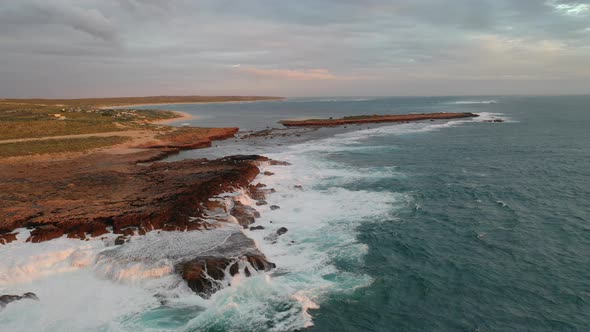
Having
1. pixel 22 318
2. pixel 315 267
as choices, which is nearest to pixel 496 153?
pixel 315 267

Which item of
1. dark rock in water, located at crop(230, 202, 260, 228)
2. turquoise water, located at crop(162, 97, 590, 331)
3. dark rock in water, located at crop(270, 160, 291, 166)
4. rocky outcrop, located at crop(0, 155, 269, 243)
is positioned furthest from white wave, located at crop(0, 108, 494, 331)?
dark rock in water, located at crop(270, 160, 291, 166)

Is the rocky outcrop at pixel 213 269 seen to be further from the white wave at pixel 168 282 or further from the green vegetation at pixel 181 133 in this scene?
the green vegetation at pixel 181 133

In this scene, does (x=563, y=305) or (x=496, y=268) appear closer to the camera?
(x=563, y=305)

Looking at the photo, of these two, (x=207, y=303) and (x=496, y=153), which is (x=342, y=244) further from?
(x=496, y=153)

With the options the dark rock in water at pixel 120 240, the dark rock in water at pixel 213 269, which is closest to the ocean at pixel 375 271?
the dark rock in water at pixel 213 269

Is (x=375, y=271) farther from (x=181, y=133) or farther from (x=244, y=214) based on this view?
(x=181, y=133)

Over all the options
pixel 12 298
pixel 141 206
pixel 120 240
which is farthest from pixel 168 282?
pixel 141 206
